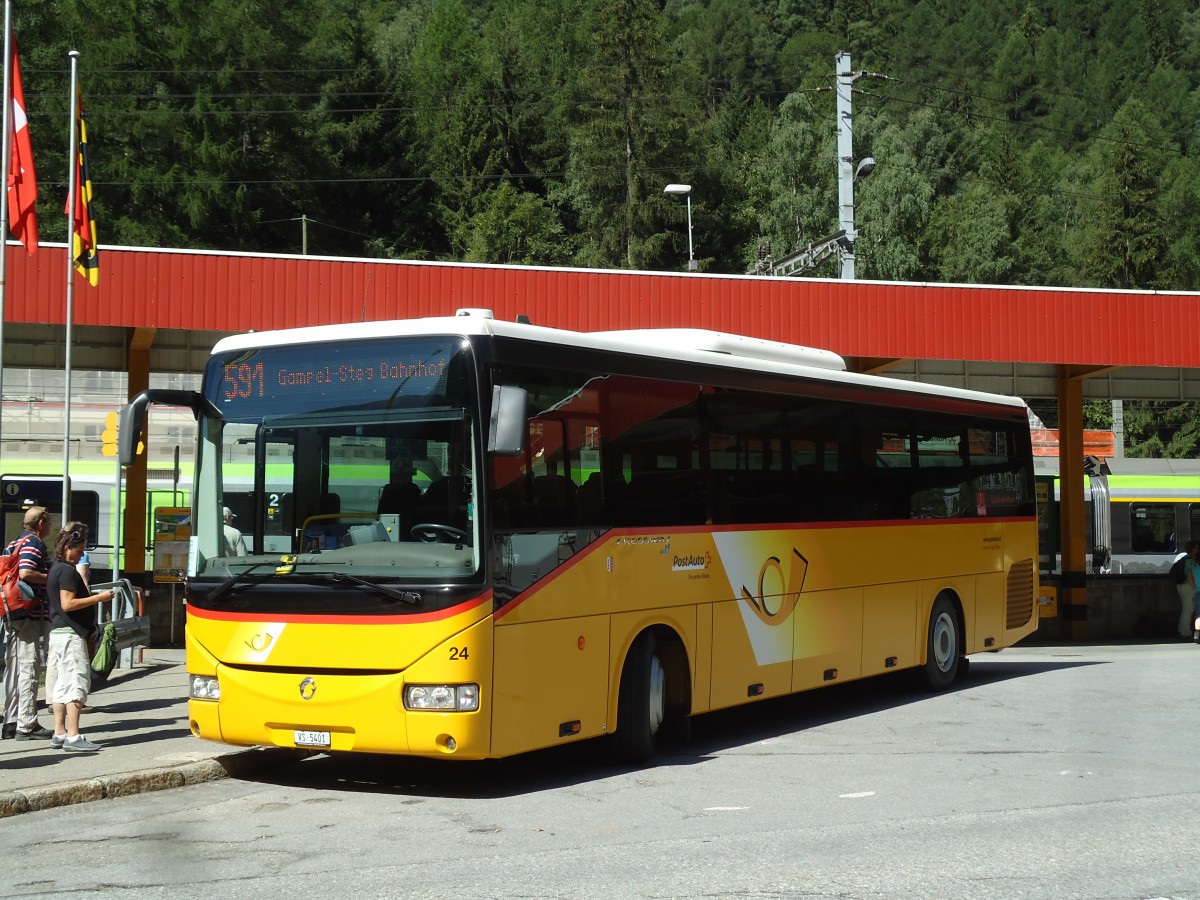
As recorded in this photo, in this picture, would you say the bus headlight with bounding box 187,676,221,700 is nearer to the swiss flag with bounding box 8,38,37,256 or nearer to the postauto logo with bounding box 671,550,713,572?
the postauto logo with bounding box 671,550,713,572

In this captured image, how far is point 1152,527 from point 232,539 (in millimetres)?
32062

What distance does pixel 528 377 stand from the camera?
31.6ft

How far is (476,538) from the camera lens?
8992mm

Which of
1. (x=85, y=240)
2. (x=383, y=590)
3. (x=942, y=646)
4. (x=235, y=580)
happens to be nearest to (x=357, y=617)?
(x=383, y=590)

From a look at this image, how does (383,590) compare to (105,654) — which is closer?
(383,590)

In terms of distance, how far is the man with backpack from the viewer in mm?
11125

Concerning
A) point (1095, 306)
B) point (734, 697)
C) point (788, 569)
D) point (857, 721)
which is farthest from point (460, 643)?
point (1095, 306)

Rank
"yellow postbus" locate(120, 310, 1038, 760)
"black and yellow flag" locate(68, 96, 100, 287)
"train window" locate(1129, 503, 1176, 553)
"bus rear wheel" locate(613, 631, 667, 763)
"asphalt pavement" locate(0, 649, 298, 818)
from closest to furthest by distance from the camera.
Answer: "yellow postbus" locate(120, 310, 1038, 760)
"asphalt pavement" locate(0, 649, 298, 818)
"bus rear wheel" locate(613, 631, 667, 763)
"black and yellow flag" locate(68, 96, 100, 287)
"train window" locate(1129, 503, 1176, 553)

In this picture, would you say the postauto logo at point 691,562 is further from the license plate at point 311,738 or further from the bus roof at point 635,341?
the license plate at point 311,738

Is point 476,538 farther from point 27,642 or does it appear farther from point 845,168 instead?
point 845,168

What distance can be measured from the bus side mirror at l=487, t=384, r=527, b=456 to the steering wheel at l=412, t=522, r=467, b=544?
1.81 ft

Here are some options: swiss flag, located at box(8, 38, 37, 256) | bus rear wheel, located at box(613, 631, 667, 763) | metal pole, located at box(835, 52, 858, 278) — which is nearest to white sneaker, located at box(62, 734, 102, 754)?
bus rear wheel, located at box(613, 631, 667, 763)

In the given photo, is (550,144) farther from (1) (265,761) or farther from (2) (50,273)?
(1) (265,761)

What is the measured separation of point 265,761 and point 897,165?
62537mm
